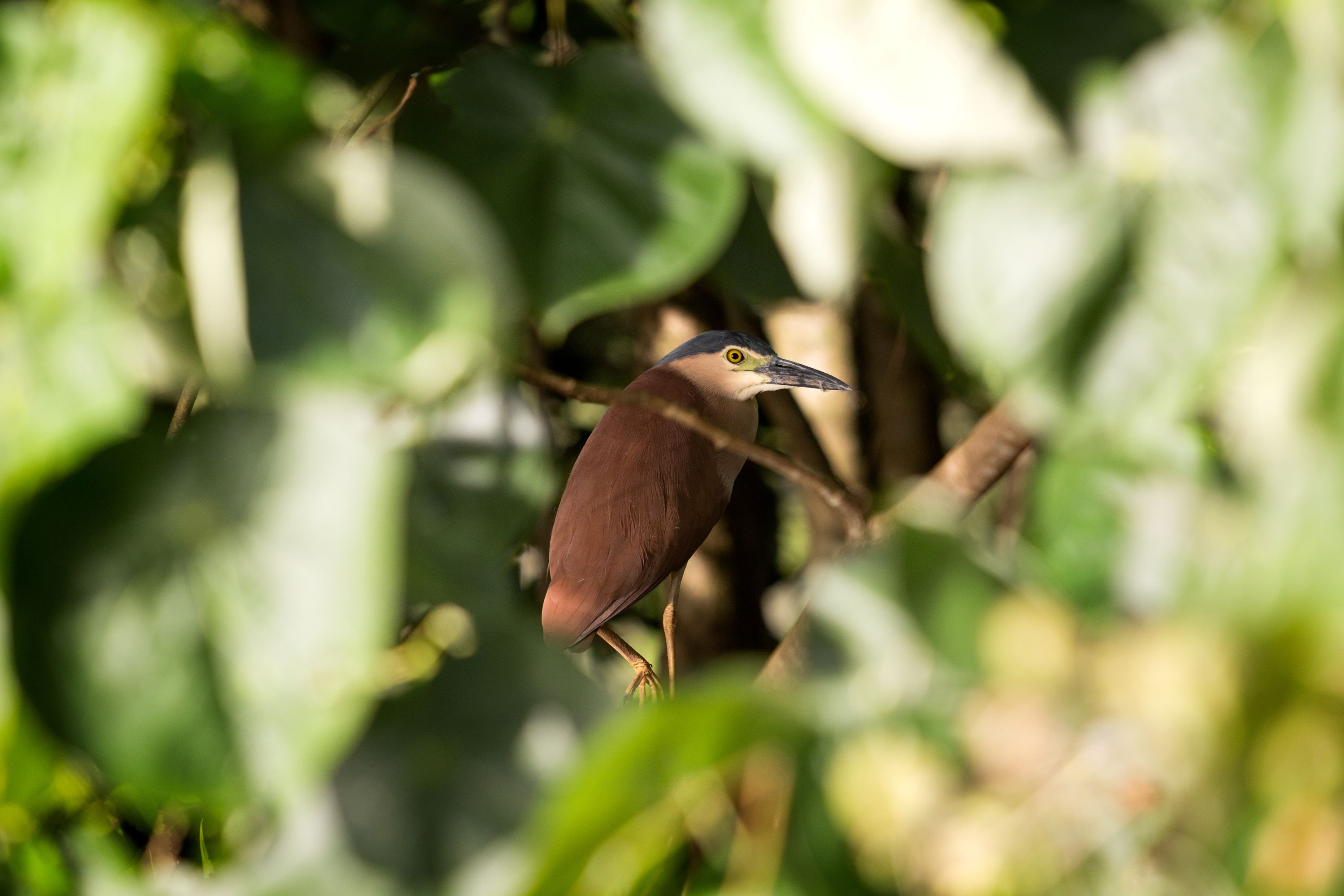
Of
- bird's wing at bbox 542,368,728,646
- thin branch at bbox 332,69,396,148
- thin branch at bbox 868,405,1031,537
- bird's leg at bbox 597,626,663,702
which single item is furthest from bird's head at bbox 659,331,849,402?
thin branch at bbox 332,69,396,148

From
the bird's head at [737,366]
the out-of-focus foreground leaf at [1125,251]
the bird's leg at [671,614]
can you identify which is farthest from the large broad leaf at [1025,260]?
the bird's head at [737,366]

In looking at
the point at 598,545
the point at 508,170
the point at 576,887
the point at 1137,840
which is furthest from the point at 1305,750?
the point at 598,545

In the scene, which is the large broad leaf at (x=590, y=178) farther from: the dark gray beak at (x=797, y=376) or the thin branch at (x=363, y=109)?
the dark gray beak at (x=797, y=376)

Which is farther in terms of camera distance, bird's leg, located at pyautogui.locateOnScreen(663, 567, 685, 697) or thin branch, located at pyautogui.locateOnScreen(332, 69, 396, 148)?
bird's leg, located at pyautogui.locateOnScreen(663, 567, 685, 697)

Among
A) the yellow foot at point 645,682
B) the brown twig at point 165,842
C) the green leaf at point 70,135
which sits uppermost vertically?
the green leaf at point 70,135

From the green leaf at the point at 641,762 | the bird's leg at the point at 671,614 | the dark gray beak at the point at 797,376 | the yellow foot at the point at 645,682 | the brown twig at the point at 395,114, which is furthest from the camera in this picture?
the dark gray beak at the point at 797,376

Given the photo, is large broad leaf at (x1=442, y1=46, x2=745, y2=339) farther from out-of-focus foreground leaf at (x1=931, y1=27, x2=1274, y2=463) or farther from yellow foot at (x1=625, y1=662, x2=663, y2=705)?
yellow foot at (x1=625, y1=662, x2=663, y2=705)

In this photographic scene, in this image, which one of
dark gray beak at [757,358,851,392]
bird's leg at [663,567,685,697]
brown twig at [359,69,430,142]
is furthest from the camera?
dark gray beak at [757,358,851,392]

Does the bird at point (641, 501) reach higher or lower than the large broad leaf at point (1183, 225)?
lower
